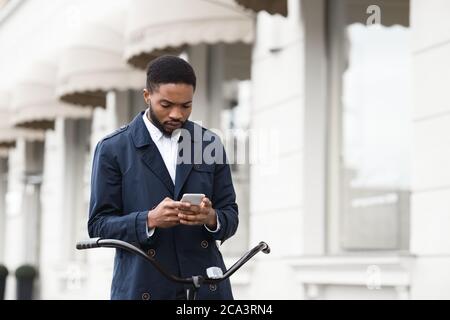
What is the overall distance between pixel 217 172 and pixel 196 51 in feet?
24.0

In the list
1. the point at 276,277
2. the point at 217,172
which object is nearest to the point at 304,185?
the point at 276,277

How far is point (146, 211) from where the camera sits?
3223 mm

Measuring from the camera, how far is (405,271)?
6547mm

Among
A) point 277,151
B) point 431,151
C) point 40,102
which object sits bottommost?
point 431,151

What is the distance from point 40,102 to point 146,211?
486 inches

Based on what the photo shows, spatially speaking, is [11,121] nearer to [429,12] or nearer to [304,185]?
[304,185]

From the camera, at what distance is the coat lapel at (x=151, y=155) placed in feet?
10.9

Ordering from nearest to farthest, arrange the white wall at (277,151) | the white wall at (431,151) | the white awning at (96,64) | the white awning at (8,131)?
the white wall at (431,151), the white wall at (277,151), the white awning at (96,64), the white awning at (8,131)

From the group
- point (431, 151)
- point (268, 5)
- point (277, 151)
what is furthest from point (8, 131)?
point (431, 151)

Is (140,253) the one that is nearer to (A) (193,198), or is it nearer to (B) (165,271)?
(B) (165,271)

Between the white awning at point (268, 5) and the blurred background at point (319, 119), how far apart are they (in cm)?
1

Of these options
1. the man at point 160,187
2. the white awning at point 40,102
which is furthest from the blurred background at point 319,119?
the man at point 160,187

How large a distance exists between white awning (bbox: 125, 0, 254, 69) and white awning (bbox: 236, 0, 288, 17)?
60 centimetres

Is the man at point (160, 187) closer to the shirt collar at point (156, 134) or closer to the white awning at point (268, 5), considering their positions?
the shirt collar at point (156, 134)
